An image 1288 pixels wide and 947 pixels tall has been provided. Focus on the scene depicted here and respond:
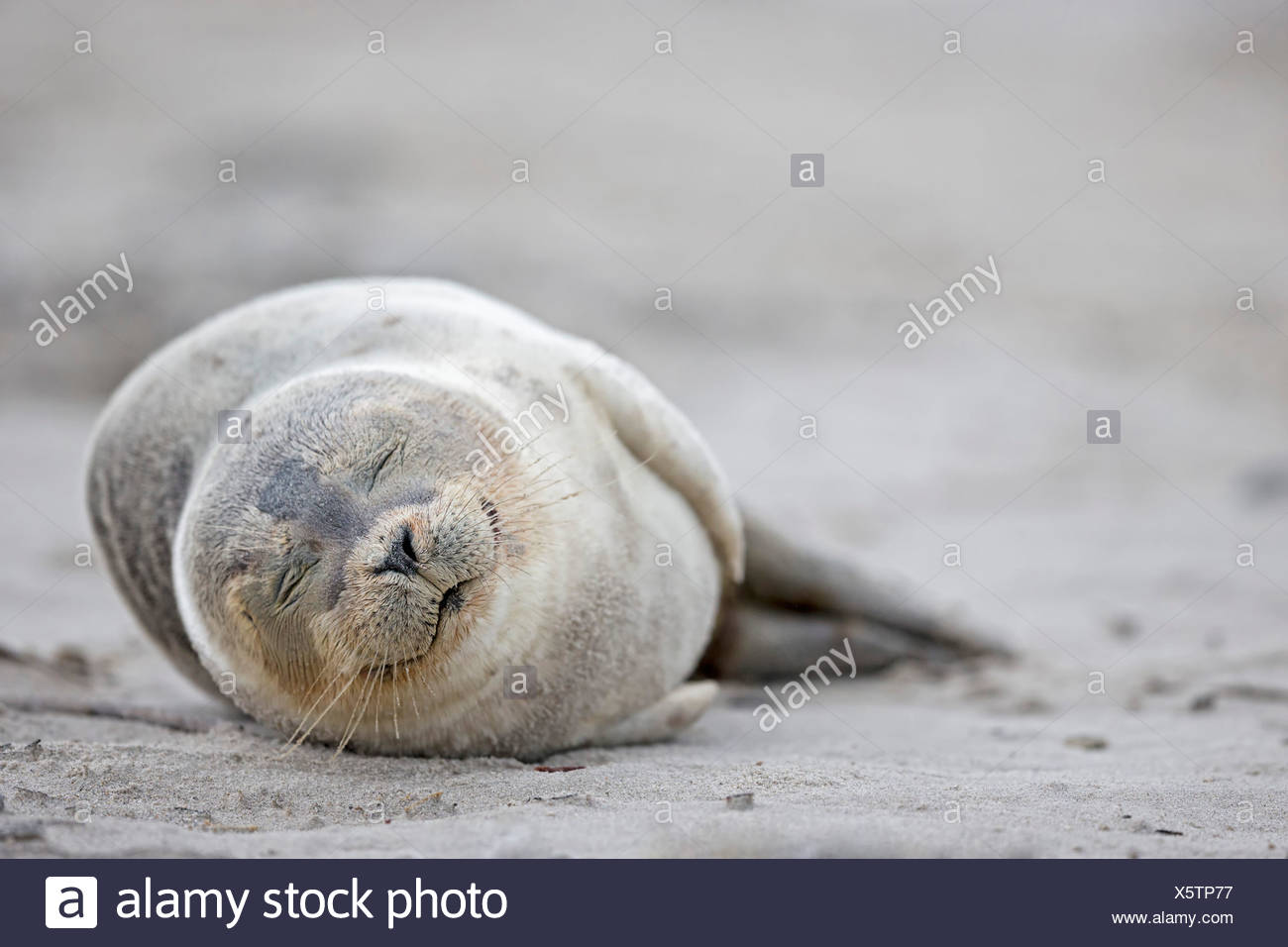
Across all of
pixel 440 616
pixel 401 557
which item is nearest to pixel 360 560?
pixel 401 557

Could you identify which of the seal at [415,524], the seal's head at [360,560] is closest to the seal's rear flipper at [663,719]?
the seal at [415,524]

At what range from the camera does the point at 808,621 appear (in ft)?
17.7

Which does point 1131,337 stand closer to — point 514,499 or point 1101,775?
point 1101,775

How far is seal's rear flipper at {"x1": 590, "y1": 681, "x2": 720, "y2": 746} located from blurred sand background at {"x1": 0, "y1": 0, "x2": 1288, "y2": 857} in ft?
0.36

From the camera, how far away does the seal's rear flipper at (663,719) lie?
3.92 m

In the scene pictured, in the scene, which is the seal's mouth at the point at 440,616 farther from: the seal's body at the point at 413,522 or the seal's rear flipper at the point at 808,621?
the seal's rear flipper at the point at 808,621

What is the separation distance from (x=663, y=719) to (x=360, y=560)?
4.47 ft

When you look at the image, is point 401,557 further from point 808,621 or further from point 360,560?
point 808,621

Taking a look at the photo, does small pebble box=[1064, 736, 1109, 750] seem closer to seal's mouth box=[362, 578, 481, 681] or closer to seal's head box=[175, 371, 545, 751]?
seal's head box=[175, 371, 545, 751]

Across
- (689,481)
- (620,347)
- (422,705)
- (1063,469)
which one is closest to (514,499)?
(422,705)

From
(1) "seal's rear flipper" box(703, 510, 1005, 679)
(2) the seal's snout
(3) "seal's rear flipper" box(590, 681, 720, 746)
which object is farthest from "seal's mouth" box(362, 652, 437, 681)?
(1) "seal's rear flipper" box(703, 510, 1005, 679)

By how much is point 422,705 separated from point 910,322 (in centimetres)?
881

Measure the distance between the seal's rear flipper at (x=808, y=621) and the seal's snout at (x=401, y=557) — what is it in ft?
7.81

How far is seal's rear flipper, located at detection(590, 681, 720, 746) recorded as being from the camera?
392 cm
